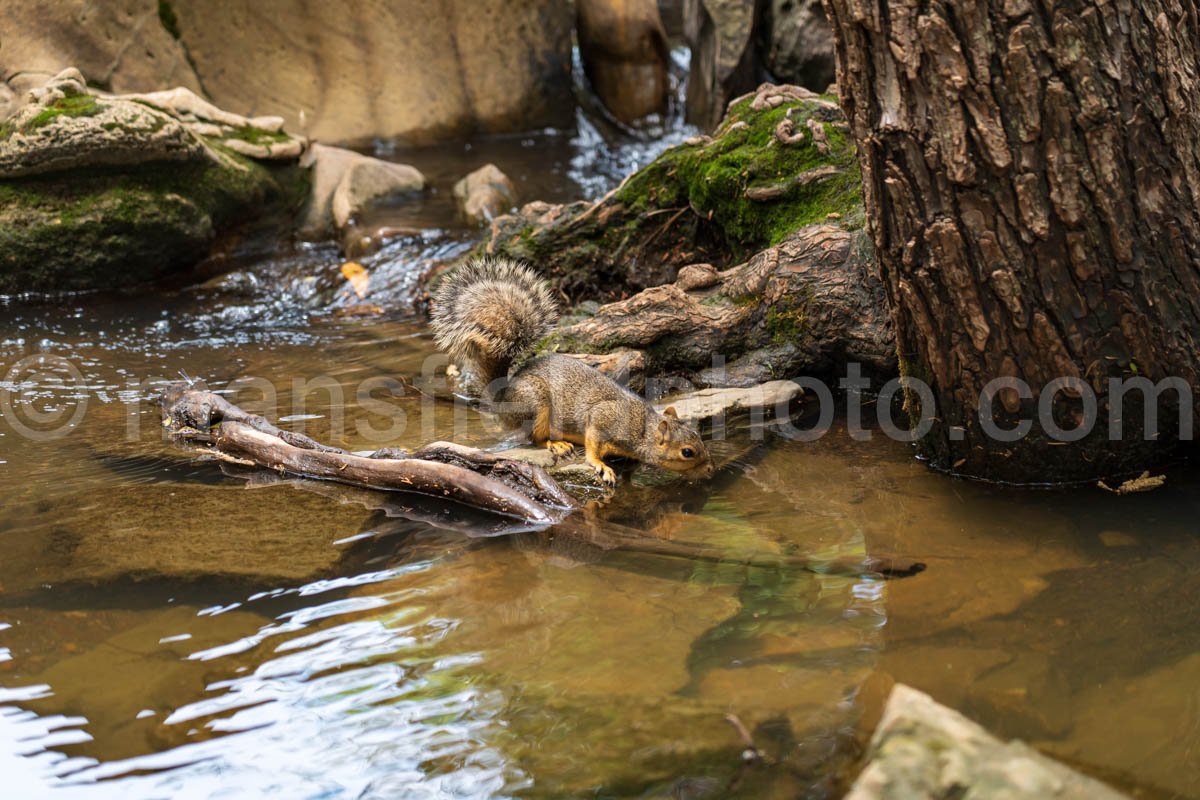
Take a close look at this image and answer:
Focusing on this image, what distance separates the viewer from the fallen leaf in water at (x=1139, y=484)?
3.76 metres

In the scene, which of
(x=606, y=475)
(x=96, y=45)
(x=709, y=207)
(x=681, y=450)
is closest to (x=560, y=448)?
(x=606, y=475)

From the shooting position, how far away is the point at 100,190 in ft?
23.1

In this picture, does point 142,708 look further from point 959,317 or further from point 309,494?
point 959,317

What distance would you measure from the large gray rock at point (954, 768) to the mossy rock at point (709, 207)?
3.21 meters

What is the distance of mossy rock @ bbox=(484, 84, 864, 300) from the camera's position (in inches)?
209

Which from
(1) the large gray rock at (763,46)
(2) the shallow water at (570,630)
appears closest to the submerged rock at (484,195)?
(1) the large gray rock at (763,46)

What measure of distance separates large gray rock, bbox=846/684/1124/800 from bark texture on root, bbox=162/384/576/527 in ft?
6.17

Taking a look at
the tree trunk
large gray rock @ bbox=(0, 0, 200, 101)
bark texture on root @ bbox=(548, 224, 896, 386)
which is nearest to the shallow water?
the tree trunk

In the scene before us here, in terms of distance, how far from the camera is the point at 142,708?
2707 millimetres

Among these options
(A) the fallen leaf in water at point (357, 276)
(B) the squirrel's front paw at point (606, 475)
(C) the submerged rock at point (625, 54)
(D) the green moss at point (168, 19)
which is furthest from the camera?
(C) the submerged rock at point (625, 54)

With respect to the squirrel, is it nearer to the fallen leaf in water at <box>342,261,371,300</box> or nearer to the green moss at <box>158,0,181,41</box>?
the fallen leaf in water at <box>342,261,371,300</box>

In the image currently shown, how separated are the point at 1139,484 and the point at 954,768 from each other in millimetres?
2109

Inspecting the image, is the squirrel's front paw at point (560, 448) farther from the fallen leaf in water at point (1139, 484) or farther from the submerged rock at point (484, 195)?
the submerged rock at point (484, 195)

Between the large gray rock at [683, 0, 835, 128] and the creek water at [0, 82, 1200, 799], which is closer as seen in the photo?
the creek water at [0, 82, 1200, 799]
